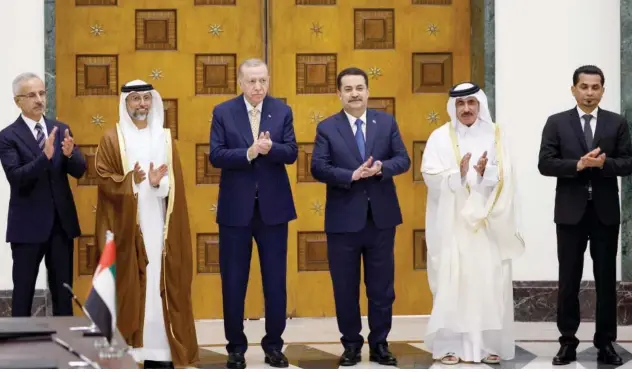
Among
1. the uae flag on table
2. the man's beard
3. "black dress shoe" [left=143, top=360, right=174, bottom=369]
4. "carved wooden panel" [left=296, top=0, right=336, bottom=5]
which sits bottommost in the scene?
"black dress shoe" [left=143, top=360, right=174, bottom=369]

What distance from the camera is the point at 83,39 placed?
8547 millimetres

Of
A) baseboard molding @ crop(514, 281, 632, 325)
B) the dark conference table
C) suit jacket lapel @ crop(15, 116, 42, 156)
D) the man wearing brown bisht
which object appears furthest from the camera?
baseboard molding @ crop(514, 281, 632, 325)

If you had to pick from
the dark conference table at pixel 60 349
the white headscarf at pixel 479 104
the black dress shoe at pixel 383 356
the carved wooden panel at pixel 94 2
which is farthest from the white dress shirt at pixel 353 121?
the dark conference table at pixel 60 349

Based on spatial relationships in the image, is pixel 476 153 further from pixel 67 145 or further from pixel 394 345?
pixel 67 145

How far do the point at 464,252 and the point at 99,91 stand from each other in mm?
3030

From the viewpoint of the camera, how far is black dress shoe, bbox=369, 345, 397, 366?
709 centimetres

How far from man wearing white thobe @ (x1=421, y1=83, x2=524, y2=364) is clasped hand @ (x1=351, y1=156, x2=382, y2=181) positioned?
389 mm

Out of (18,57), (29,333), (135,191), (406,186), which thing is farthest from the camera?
(406,186)

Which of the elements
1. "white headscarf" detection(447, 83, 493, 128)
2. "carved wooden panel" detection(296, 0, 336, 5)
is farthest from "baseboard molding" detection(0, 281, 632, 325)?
"carved wooden panel" detection(296, 0, 336, 5)

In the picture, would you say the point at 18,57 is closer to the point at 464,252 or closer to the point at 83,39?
the point at 83,39

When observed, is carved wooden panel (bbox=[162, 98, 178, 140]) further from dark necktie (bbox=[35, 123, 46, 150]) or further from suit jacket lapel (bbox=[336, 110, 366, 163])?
suit jacket lapel (bbox=[336, 110, 366, 163])

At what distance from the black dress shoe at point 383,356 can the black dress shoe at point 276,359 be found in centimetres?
53

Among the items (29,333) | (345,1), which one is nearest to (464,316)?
(345,1)

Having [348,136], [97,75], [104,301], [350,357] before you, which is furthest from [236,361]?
[104,301]
